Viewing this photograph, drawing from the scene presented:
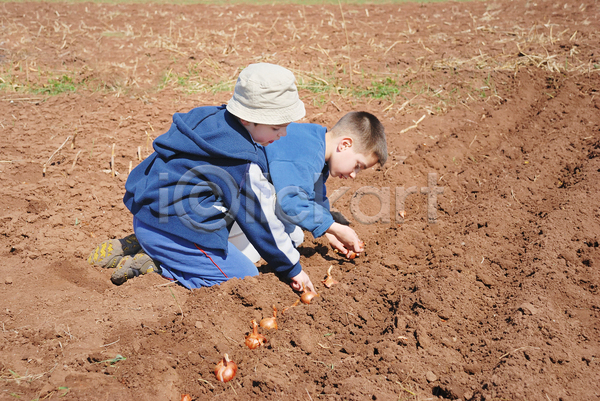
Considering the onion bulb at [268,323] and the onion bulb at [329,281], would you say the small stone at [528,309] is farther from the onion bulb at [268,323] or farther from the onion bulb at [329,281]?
the onion bulb at [268,323]

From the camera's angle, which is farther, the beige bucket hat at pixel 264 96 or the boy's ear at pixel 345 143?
the boy's ear at pixel 345 143

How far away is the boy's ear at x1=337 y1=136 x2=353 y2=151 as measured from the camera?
3162 mm

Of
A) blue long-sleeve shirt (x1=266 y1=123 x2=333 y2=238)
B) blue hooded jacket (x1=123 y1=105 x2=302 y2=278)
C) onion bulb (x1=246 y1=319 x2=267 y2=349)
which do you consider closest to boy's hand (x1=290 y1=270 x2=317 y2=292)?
blue hooded jacket (x1=123 y1=105 x2=302 y2=278)

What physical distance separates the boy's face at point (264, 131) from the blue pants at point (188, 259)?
79 cm

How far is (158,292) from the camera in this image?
2.92 meters

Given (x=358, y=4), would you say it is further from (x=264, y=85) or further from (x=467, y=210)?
(x=264, y=85)

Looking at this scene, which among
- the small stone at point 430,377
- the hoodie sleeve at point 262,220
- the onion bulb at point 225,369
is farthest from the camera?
the hoodie sleeve at point 262,220

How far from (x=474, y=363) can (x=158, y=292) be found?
190 centimetres

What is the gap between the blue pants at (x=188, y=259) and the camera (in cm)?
290

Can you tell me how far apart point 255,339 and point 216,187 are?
0.91 meters

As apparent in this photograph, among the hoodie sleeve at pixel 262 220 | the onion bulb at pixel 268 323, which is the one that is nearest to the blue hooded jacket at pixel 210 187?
the hoodie sleeve at pixel 262 220

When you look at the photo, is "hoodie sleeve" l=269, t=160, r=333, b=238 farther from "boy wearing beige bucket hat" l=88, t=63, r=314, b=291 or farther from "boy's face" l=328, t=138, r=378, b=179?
"boy's face" l=328, t=138, r=378, b=179

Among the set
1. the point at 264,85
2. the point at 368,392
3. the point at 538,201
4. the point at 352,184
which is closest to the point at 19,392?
the point at 368,392

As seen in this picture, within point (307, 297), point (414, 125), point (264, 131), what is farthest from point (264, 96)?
point (414, 125)
